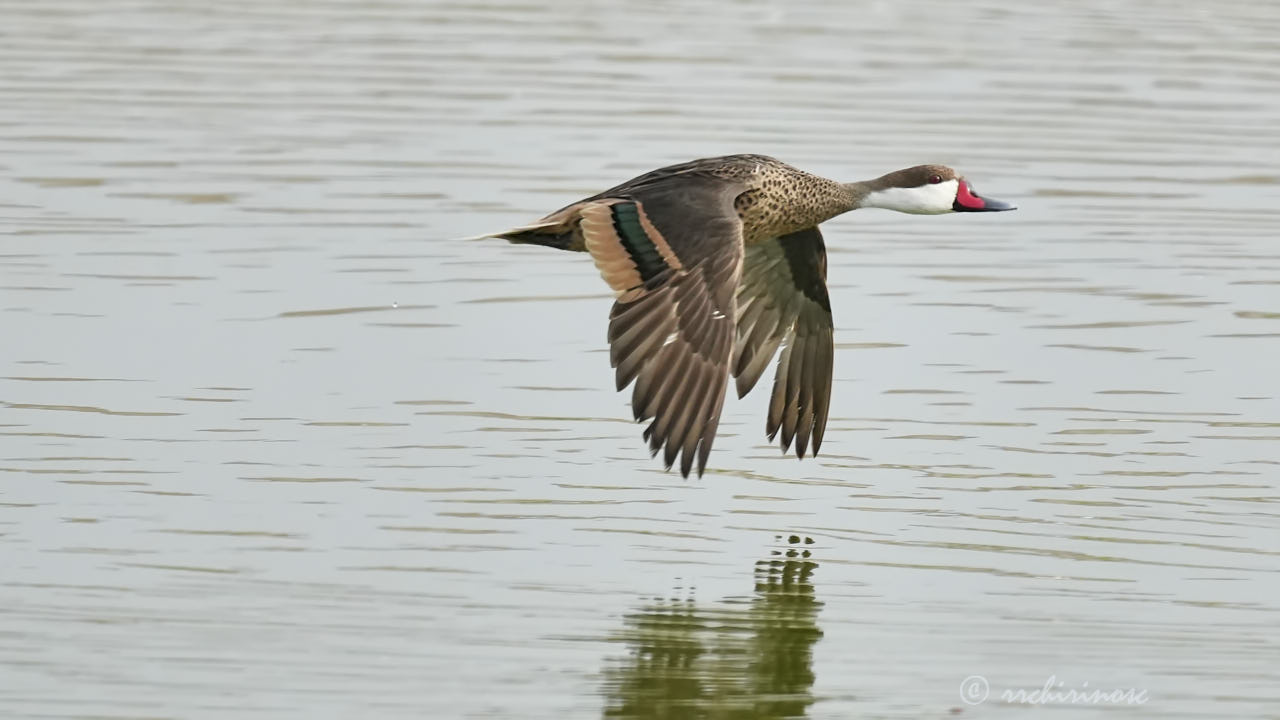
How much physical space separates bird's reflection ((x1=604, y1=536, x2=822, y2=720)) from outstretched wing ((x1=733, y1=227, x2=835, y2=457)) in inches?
67.0

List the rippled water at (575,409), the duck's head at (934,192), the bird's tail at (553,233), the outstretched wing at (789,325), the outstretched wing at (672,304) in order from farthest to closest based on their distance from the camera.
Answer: the duck's head at (934,192)
the outstretched wing at (789,325)
the bird's tail at (553,233)
the outstretched wing at (672,304)
the rippled water at (575,409)

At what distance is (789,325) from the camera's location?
955cm

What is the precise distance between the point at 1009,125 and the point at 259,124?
5.06 meters

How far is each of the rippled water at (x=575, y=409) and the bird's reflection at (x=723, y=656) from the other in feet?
0.06

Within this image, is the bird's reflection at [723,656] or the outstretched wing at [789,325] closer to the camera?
the bird's reflection at [723,656]

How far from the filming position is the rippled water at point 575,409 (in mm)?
6723

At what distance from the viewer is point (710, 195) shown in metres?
8.77

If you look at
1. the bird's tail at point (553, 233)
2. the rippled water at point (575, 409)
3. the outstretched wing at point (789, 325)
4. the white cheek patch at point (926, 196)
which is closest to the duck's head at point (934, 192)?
the white cheek patch at point (926, 196)

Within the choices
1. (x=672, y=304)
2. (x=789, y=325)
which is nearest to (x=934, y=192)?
(x=789, y=325)

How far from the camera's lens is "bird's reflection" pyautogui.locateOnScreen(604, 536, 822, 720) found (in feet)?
21.0

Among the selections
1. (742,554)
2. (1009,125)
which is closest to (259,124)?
(1009,125)

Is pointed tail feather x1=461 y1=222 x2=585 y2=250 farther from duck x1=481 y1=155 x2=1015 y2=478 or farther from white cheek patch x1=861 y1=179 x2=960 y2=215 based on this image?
white cheek patch x1=861 y1=179 x2=960 y2=215

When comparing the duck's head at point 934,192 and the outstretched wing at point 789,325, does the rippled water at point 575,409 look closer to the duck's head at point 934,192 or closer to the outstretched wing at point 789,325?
the outstretched wing at point 789,325

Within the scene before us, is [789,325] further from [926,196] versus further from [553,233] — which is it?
[553,233]
